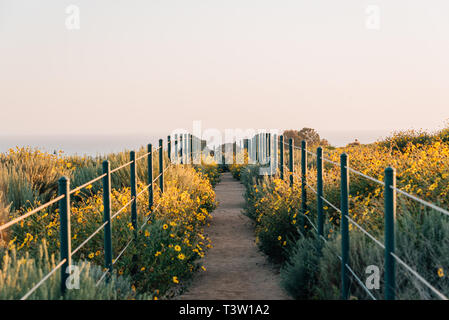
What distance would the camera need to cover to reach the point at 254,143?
2464cm

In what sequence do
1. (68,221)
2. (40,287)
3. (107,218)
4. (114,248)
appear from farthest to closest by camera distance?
(114,248) < (107,218) < (68,221) < (40,287)

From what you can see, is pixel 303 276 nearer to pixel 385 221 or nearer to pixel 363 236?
pixel 363 236

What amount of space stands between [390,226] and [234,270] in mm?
3921

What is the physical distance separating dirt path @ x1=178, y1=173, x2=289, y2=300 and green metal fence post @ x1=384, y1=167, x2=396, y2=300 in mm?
2395

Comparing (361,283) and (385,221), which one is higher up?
(385,221)

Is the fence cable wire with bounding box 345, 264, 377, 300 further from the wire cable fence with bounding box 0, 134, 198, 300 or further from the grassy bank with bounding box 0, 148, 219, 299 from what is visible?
the wire cable fence with bounding box 0, 134, 198, 300

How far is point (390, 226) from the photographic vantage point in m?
4.03

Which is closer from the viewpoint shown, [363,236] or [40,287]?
[40,287]

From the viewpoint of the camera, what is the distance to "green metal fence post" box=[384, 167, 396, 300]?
13.1 ft

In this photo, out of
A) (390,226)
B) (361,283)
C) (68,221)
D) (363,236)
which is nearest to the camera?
(390,226)

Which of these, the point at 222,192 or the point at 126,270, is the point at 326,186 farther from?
the point at 222,192

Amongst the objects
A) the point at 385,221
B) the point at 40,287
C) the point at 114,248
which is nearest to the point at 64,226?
the point at 40,287

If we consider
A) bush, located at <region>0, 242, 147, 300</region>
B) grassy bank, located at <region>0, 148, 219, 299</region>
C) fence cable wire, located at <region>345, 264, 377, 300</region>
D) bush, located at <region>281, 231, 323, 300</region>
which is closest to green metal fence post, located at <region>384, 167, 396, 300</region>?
fence cable wire, located at <region>345, 264, 377, 300</region>

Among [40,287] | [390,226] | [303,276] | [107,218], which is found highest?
[390,226]
